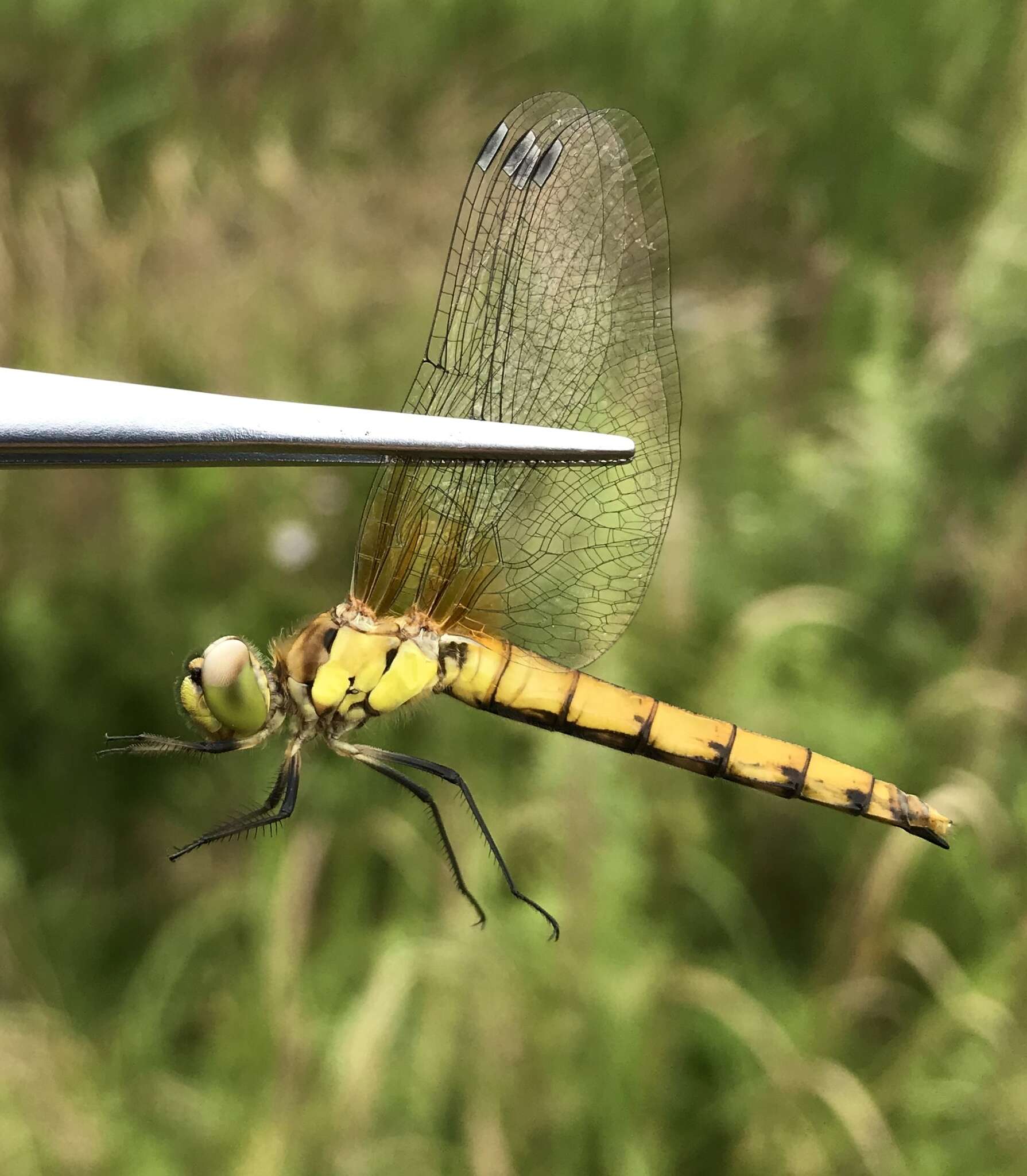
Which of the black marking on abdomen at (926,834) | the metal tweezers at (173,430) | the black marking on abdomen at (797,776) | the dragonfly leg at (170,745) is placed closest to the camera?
the metal tweezers at (173,430)

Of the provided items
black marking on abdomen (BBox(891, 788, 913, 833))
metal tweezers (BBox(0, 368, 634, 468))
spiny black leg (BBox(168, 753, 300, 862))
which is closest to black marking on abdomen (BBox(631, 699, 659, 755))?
black marking on abdomen (BBox(891, 788, 913, 833))

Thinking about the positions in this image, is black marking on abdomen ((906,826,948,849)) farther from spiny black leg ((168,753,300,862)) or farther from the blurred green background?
spiny black leg ((168,753,300,862))

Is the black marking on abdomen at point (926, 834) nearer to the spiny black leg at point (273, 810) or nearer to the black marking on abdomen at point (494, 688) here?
the black marking on abdomen at point (494, 688)

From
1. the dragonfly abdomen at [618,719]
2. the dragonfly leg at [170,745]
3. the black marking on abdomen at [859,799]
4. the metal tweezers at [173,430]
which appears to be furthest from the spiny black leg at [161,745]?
the black marking on abdomen at [859,799]

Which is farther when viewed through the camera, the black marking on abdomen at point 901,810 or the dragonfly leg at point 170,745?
the black marking on abdomen at point 901,810

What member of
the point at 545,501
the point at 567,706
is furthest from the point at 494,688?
the point at 545,501

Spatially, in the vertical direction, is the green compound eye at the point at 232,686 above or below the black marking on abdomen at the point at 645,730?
above
